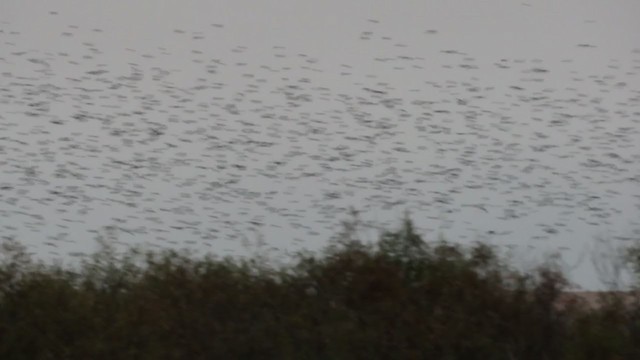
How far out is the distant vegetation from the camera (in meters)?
16.6

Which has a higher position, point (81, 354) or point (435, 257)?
point (435, 257)

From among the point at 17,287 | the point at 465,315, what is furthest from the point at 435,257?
the point at 17,287

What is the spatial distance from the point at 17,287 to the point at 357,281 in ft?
12.4

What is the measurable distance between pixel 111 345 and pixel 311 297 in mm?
2253

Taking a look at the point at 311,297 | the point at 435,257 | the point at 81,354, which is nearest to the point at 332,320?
the point at 311,297

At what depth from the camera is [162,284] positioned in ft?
56.5

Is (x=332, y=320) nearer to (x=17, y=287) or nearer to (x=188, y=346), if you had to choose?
(x=188, y=346)

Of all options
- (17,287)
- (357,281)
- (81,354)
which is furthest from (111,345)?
(357,281)

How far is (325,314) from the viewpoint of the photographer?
17.0m

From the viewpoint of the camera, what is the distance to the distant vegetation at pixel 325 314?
16609 mm

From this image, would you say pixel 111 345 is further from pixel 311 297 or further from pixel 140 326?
pixel 311 297

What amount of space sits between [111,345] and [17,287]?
1.42m

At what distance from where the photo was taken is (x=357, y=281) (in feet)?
55.6

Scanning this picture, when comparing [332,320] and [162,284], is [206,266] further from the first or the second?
[332,320]
